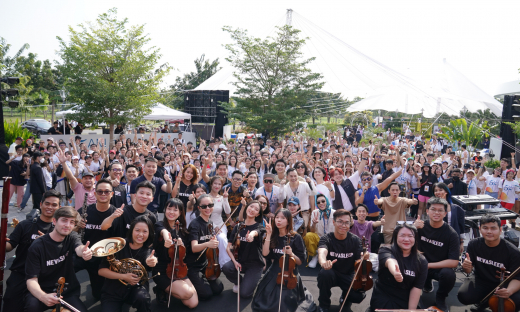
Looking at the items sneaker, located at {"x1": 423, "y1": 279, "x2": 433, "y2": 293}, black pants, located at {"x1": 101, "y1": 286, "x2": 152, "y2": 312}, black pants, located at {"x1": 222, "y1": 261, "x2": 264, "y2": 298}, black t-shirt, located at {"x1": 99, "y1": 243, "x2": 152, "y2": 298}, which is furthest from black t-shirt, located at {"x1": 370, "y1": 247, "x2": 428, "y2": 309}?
black t-shirt, located at {"x1": 99, "y1": 243, "x2": 152, "y2": 298}

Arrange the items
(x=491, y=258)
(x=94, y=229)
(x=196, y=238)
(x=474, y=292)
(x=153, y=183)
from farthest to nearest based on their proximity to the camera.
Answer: (x=153, y=183)
(x=196, y=238)
(x=94, y=229)
(x=474, y=292)
(x=491, y=258)

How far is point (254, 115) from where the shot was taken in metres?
19.3

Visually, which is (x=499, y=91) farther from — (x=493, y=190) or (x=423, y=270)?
(x=423, y=270)

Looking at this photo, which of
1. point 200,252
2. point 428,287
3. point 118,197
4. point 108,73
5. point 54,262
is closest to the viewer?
point 54,262

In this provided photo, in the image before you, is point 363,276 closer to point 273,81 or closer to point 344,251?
point 344,251

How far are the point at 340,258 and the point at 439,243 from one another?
149cm

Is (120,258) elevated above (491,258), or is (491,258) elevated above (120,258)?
(491,258)

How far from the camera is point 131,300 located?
4340 millimetres

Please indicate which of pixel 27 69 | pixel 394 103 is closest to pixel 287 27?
pixel 394 103

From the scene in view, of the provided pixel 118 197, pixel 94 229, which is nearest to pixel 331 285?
pixel 94 229

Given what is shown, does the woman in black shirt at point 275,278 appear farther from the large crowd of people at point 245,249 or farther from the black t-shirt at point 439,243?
the black t-shirt at point 439,243

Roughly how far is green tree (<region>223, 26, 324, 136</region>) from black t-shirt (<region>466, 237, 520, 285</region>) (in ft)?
46.7

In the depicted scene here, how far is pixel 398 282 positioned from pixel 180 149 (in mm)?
8899

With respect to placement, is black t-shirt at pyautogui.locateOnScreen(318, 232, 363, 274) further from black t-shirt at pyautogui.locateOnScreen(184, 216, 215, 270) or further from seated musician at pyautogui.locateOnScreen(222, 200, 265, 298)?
black t-shirt at pyautogui.locateOnScreen(184, 216, 215, 270)
